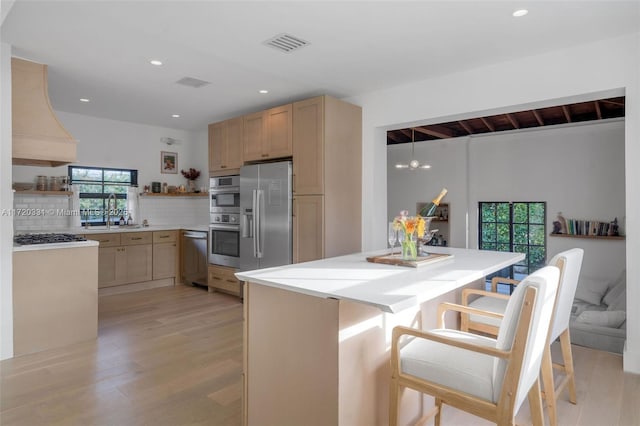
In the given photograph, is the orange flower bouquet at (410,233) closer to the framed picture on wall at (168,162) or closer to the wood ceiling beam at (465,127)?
the wood ceiling beam at (465,127)

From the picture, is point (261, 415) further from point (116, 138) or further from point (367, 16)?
point (116, 138)

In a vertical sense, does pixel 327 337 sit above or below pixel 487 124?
below

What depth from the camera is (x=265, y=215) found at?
469 cm

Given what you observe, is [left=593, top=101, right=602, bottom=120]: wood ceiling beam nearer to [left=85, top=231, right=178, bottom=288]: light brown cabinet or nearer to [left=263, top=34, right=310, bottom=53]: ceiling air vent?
[left=263, top=34, right=310, bottom=53]: ceiling air vent

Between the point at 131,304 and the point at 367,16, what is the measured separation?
421cm

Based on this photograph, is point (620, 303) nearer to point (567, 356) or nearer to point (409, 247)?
point (567, 356)

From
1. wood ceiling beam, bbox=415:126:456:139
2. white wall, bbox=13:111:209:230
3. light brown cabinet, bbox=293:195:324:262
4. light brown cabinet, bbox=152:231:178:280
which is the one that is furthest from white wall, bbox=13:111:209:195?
wood ceiling beam, bbox=415:126:456:139

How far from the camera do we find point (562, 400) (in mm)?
2455

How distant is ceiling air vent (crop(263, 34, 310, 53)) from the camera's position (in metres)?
2.99

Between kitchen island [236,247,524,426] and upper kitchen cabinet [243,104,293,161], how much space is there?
8.71 ft

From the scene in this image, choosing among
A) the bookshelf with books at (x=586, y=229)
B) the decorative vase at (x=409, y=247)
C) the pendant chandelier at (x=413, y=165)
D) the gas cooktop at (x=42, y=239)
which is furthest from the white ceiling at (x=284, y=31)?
the bookshelf with books at (x=586, y=229)

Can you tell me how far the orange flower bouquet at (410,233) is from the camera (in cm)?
236

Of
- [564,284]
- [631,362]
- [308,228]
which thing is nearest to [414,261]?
[564,284]

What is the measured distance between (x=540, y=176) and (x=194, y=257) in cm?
593
